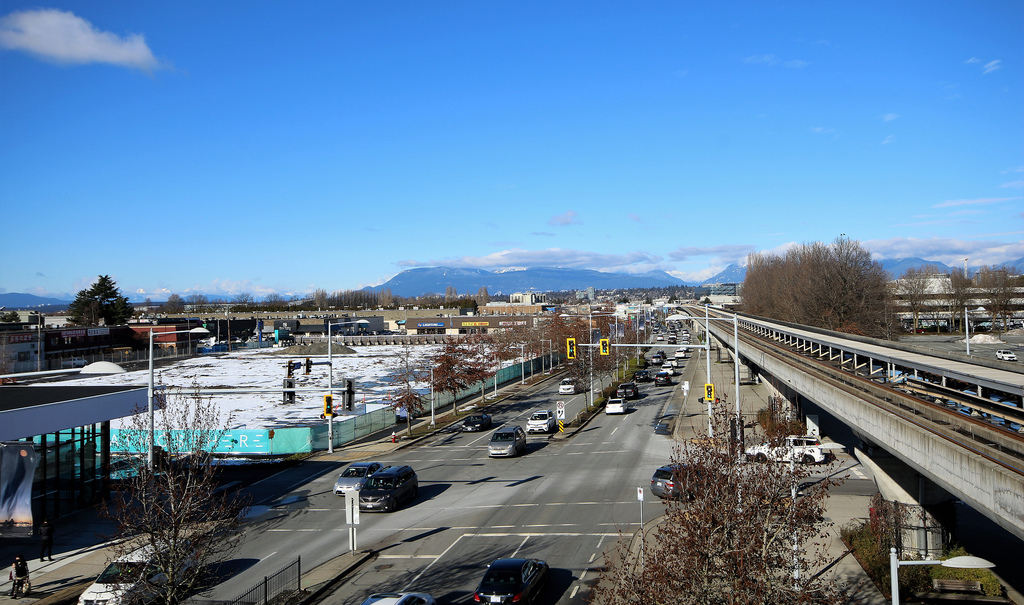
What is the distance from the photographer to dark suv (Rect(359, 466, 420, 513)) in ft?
83.8

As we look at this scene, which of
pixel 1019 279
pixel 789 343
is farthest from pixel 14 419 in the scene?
pixel 1019 279

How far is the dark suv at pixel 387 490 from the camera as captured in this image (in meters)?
25.5

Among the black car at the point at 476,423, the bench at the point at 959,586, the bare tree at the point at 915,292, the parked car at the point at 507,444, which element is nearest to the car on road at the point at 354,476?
the parked car at the point at 507,444

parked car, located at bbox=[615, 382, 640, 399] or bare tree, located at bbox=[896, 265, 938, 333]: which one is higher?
bare tree, located at bbox=[896, 265, 938, 333]

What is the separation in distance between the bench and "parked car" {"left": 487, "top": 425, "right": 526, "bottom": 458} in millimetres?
21537

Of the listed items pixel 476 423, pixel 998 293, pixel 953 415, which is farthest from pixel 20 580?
pixel 998 293

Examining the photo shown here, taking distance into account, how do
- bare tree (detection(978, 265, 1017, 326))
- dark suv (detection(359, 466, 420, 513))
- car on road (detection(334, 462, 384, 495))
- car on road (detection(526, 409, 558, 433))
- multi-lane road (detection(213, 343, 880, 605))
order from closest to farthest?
multi-lane road (detection(213, 343, 880, 605))
dark suv (detection(359, 466, 420, 513))
car on road (detection(334, 462, 384, 495))
car on road (detection(526, 409, 558, 433))
bare tree (detection(978, 265, 1017, 326))

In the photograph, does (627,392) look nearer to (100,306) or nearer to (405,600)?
(405,600)

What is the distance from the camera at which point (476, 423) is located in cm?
4538

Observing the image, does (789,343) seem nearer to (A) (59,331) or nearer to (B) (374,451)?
(B) (374,451)

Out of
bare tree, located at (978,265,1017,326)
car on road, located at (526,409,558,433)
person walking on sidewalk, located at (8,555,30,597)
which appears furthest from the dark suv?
bare tree, located at (978,265,1017,326)

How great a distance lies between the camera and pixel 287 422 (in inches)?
1939

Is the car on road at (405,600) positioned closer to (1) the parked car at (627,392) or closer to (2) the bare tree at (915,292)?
(1) the parked car at (627,392)

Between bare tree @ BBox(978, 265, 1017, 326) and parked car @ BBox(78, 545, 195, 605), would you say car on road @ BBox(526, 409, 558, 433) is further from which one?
bare tree @ BBox(978, 265, 1017, 326)
